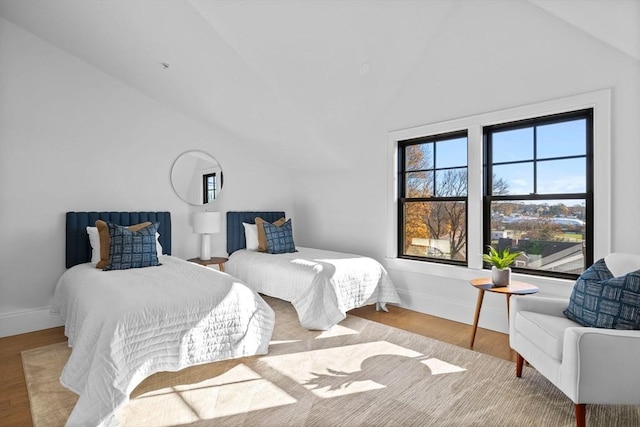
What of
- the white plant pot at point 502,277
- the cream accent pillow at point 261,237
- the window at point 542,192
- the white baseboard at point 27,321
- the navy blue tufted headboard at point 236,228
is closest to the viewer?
the white plant pot at point 502,277

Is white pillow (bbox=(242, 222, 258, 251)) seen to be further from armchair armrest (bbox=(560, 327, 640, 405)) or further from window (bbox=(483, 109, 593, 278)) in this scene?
armchair armrest (bbox=(560, 327, 640, 405))

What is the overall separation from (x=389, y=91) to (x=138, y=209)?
322cm

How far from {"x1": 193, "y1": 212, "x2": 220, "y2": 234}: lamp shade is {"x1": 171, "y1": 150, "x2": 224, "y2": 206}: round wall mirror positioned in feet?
1.24

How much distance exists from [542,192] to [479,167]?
1.99 ft

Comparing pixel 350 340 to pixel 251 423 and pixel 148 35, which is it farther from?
pixel 148 35

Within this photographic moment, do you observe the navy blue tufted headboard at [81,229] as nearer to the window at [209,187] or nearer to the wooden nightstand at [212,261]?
the wooden nightstand at [212,261]

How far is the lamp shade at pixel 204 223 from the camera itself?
4395mm

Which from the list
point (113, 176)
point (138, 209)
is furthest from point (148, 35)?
point (138, 209)

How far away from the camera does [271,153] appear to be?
5273mm

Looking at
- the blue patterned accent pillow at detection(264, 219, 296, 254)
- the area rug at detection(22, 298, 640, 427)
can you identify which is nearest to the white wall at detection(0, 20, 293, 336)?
the area rug at detection(22, 298, 640, 427)

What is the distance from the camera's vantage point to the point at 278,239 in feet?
15.0

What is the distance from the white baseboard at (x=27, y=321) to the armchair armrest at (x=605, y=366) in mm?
4406

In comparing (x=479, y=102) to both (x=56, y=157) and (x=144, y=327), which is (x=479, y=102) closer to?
(x=144, y=327)

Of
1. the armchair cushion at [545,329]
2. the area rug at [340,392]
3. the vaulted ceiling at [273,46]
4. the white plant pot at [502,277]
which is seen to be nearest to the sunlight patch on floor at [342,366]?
the area rug at [340,392]
